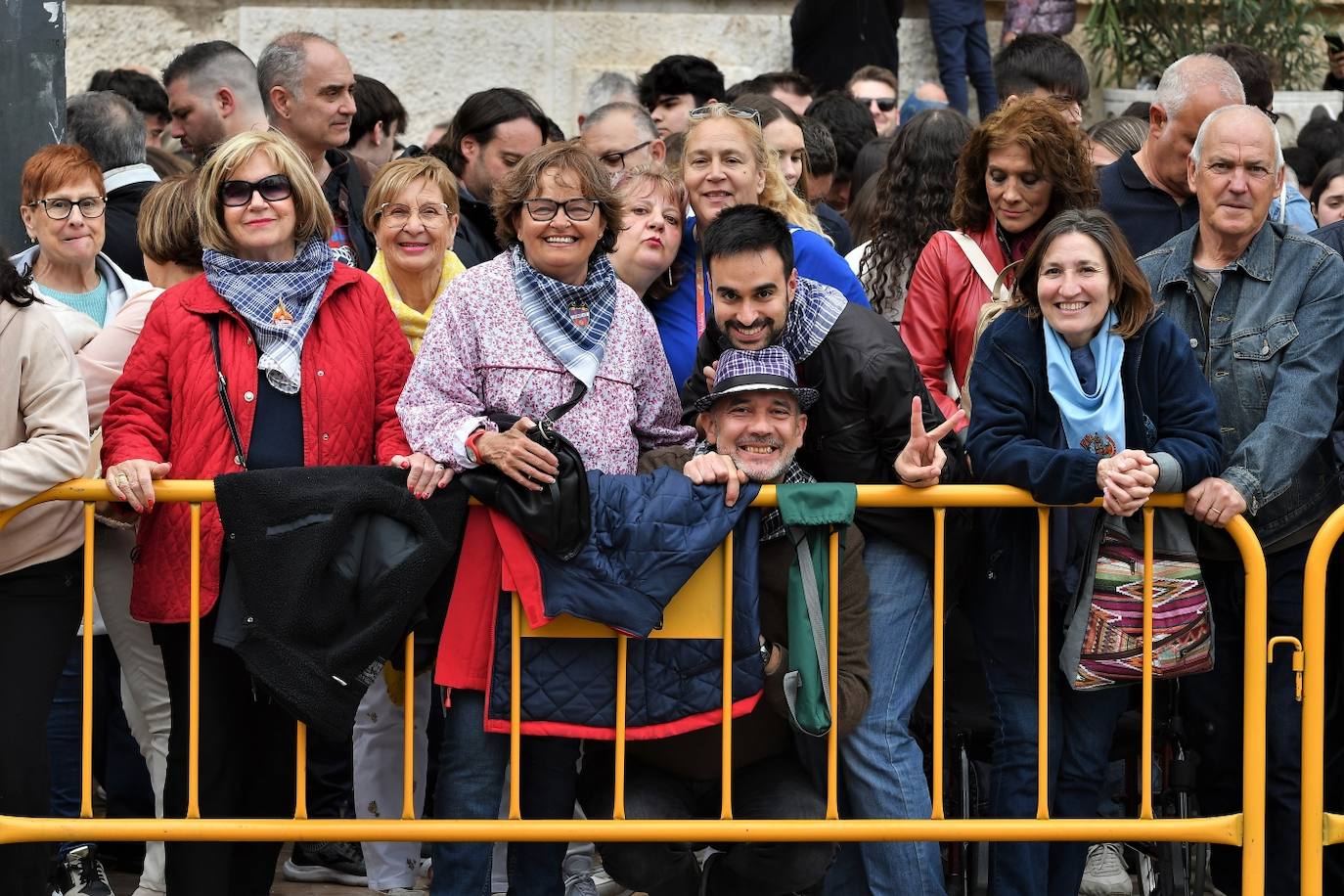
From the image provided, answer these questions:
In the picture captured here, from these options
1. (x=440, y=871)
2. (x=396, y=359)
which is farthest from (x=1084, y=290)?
(x=440, y=871)

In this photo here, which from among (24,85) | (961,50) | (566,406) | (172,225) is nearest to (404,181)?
(172,225)

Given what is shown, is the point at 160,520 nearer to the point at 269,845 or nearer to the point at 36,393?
the point at 36,393

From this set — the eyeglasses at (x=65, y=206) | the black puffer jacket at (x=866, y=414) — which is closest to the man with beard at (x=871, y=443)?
the black puffer jacket at (x=866, y=414)

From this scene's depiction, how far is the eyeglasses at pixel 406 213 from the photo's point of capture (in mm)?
5566

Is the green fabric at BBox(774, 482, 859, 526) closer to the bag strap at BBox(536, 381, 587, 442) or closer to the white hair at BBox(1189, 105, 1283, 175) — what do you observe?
the bag strap at BBox(536, 381, 587, 442)

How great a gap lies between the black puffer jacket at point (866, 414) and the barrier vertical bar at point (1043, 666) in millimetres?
286

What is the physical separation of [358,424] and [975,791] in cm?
203

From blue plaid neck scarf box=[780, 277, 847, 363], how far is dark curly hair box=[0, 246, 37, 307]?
1.89 metres

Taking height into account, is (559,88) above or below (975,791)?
above

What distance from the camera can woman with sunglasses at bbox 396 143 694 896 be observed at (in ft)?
15.2

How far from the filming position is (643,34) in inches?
423

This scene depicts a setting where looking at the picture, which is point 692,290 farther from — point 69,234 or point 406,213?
point 69,234

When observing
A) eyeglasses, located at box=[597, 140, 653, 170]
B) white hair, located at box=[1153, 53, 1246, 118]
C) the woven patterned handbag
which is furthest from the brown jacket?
white hair, located at box=[1153, 53, 1246, 118]

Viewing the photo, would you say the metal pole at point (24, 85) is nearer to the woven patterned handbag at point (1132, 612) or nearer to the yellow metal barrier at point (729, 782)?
the yellow metal barrier at point (729, 782)
